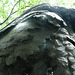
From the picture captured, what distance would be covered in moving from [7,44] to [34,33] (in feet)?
1.46

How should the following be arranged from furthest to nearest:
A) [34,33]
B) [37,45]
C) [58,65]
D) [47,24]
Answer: [47,24] → [34,33] → [37,45] → [58,65]

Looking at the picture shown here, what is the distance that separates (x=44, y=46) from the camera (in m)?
1.77

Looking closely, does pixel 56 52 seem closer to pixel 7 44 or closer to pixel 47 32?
pixel 47 32

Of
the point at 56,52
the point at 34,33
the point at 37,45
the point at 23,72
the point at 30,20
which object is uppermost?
the point at 30,20

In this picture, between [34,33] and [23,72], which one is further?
[34,33]

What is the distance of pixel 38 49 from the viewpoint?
167 cm

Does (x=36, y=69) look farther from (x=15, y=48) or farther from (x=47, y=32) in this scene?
(x=47, y=32)

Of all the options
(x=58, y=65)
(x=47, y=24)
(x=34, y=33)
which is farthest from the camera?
(x=47, y=24)

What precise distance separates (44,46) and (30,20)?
568 millimetres

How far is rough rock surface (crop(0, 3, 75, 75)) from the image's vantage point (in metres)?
1.62

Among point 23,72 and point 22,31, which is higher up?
point 22,31

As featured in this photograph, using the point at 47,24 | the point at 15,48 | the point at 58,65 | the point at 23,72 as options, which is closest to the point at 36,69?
the point at 23,72

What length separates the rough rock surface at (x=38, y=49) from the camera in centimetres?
162

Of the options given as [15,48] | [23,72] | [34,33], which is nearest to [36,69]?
[23,72]
